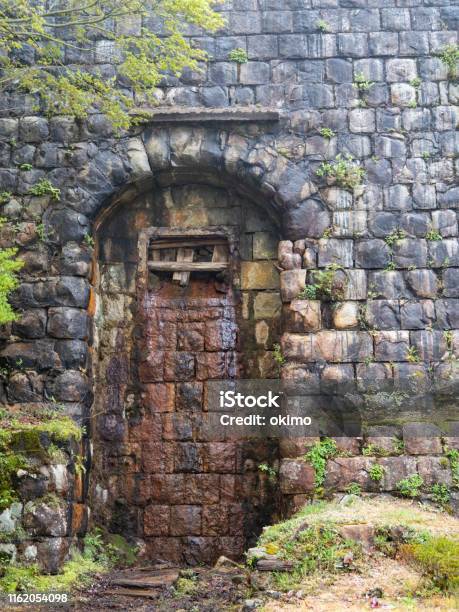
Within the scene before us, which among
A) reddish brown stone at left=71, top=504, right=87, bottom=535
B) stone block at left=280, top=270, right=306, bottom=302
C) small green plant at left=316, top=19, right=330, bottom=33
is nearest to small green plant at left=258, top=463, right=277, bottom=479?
stone block at left=280, top=270, right=306, bottom=302

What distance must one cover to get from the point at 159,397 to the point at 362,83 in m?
4.02

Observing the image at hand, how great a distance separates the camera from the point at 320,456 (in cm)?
768

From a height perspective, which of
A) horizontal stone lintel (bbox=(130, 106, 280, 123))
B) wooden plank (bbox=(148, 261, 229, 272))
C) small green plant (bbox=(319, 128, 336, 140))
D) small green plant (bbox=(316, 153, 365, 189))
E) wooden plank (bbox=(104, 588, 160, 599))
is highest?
horizontal stone lintel (bbox=(130, 106, 280, 123))

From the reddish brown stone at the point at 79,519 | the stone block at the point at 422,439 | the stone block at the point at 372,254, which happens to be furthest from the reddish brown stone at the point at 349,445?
the reddish brown stone at the point at 79,519

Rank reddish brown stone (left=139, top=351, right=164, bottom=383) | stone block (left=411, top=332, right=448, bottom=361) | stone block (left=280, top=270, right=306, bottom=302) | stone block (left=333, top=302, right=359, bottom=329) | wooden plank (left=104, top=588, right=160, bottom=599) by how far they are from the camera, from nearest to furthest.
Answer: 1. wooden plank (left=104, top=588, right=160, bottom=599)
2. stone block (left=411, top=332, right=448, bottom=361)
3. stone block (left=333, top=302, right=359, bottom=329)
4. stone block (left=280, top=270, right=306, bottom=302)
5. reddish brown stone (left=139, top=351, right=164, bottom=383)

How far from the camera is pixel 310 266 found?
320 inches

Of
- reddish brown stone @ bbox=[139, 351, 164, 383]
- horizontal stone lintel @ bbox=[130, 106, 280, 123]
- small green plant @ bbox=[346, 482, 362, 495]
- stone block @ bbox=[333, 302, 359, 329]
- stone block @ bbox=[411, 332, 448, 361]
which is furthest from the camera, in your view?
reddish brown stone @ bbox=[139, 351, 164, 383]

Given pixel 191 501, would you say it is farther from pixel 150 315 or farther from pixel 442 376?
pixel 442 376

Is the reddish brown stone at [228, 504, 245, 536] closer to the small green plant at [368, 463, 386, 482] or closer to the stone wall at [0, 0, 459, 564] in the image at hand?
the stone wall at [0, 0, 459, 564]

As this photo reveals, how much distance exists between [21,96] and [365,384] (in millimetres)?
4811

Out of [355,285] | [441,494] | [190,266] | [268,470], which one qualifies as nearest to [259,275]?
[190,266]

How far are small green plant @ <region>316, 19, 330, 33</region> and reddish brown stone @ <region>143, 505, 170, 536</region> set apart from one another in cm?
538

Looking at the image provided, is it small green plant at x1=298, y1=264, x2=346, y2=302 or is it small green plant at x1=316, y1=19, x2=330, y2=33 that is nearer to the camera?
small green plant at x1=298, y1=264, x2=346, y2=302

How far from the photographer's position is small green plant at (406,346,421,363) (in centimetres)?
787
